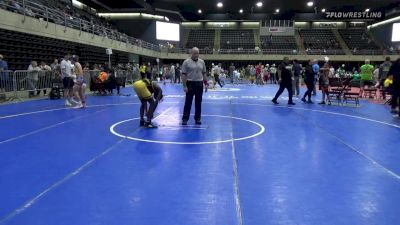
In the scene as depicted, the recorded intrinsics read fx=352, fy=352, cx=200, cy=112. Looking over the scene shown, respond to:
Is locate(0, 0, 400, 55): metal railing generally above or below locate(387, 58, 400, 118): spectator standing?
above

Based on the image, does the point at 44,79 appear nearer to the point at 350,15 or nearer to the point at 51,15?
the point at 51,15

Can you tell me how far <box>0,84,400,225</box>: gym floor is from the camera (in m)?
3.41

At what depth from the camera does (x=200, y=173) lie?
4.70 meters

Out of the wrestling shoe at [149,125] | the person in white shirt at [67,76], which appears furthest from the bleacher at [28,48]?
the wrestling shoe at [149,125]

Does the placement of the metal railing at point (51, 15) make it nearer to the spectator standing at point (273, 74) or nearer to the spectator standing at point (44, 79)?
the spectator standing at point (44, 79)

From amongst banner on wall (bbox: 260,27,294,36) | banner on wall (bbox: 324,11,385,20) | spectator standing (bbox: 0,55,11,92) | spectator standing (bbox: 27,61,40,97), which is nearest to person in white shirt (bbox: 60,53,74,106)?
spectator standing (bbox: 0,55,11,92)

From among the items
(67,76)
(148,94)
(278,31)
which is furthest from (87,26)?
(278,31)

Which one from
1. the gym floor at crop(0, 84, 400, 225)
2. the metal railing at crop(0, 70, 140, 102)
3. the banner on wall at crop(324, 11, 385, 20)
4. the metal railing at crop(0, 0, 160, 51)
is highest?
the banner on wall at crop(324, 11, 385, 20)

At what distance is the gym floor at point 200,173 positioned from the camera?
3412mm

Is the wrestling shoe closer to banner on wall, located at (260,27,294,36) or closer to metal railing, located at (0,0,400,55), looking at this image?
metal railing, located at (0,0,400,55)

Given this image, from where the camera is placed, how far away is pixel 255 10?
49250 mm

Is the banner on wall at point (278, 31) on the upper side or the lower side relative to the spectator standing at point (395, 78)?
upper

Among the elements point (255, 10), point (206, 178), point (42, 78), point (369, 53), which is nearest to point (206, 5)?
point (255, 10)

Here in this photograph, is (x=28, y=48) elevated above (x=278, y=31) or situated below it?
below
